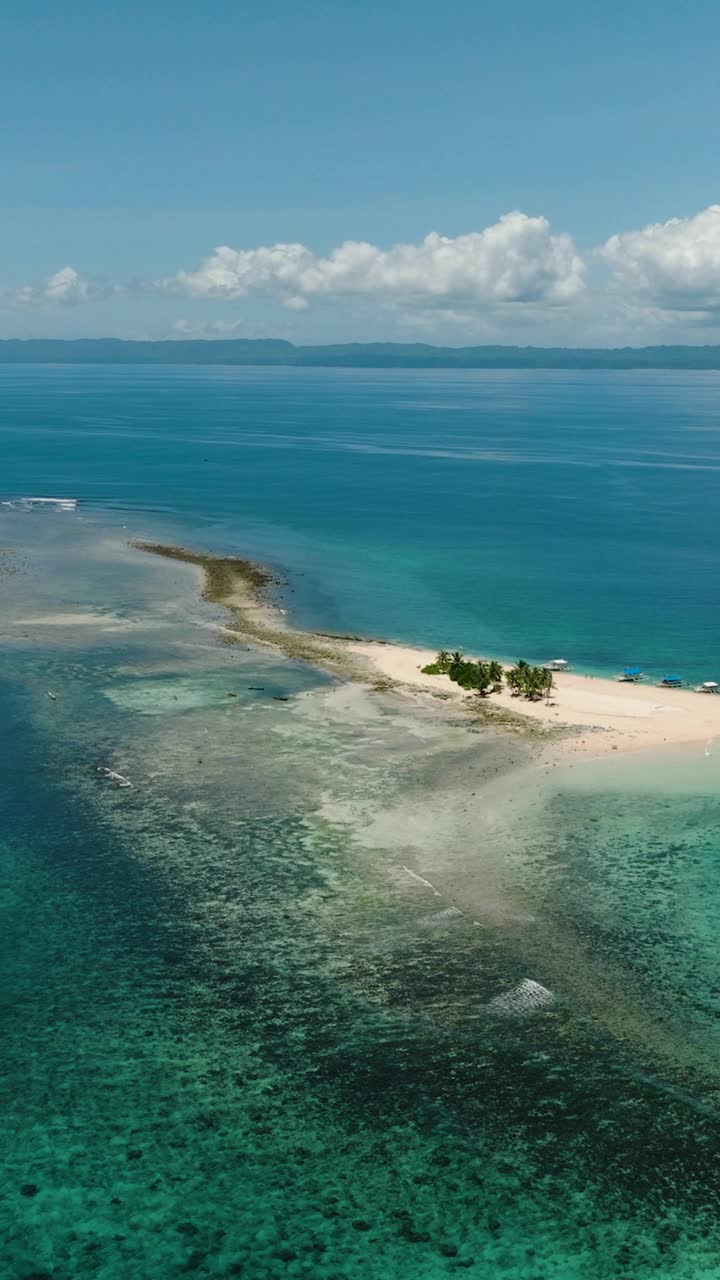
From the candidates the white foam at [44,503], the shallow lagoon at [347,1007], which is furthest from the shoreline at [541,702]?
the white foam at [44,503]

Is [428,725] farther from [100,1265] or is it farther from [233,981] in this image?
[100,1265]

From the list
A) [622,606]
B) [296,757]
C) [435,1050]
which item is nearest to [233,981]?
[435,1050]

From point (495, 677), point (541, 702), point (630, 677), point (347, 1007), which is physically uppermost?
point (495, 677)

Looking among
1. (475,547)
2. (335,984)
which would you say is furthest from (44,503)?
(335,984)

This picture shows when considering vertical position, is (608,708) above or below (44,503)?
below

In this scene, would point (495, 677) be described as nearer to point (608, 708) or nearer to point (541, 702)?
point (541, 702)

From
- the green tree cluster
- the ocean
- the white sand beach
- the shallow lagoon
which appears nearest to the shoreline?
the white sand beach
